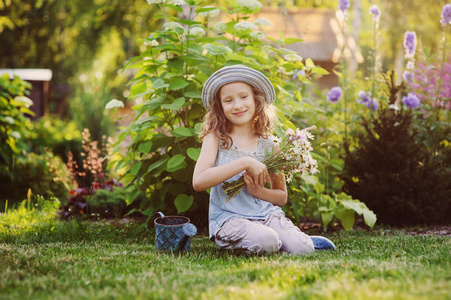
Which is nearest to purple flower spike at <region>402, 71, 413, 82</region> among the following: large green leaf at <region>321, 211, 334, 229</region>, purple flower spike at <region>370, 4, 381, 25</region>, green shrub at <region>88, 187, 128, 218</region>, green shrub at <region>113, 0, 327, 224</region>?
purple flower spike at <region>370, 4, 381, 25</region>

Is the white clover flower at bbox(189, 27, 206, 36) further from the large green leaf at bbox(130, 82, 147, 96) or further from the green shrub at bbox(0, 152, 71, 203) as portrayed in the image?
the green shrub at bbox(0, 152, 71, 203)

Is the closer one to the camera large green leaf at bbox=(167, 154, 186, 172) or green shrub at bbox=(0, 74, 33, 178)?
large green leaf at bbox=(167, 154, 186, 172)

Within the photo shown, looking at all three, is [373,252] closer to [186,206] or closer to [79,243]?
[186,206]

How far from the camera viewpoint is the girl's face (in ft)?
11.1

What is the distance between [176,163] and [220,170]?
0.84 meters

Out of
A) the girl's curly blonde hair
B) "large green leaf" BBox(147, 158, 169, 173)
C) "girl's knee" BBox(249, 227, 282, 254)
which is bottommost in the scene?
"girl's knee" BBox(249, 227, 282, 254)

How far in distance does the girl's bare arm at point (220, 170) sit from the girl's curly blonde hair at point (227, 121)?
0.17m

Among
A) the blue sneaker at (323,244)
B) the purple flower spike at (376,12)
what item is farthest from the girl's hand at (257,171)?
the purple flower spike at (376,12)

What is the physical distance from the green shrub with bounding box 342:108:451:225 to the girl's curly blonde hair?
1608 mm

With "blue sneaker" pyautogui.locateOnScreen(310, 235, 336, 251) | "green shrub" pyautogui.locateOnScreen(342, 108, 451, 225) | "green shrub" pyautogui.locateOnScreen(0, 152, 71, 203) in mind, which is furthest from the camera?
"green shrub" pyautogui.locateOnScreen(0, 152, 71, 203)

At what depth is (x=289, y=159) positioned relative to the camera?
3.30 metres

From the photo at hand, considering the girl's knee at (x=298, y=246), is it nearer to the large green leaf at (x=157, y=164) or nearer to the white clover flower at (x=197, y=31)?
the large green leaf at (x=157, y=164)

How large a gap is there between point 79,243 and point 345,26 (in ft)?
12.6

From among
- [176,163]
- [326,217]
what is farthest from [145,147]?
[326,217]
